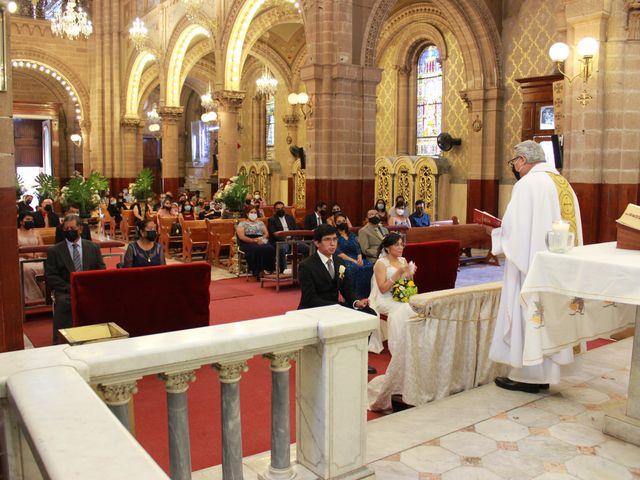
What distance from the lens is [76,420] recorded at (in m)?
1.74

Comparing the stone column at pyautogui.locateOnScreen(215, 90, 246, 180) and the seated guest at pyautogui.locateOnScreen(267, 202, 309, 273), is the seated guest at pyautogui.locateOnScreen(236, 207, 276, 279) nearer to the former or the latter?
the seated guest at pyautogui.locateOnScreen(267, 202, 309, 273)

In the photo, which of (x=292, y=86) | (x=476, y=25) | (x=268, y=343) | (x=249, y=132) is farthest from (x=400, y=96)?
(x=268, y=343)

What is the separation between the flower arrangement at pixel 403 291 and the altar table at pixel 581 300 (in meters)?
1.44

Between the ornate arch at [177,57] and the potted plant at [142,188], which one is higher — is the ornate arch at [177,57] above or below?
above

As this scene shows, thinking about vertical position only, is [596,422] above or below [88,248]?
below

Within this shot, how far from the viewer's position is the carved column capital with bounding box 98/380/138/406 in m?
2.55

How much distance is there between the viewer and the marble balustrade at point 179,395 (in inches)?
63.3

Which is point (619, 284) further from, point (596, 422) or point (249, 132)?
point (249, 132)

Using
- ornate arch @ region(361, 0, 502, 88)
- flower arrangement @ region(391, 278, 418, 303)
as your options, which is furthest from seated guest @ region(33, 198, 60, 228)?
flower arrangement @ region(391, 278, 418, 303)

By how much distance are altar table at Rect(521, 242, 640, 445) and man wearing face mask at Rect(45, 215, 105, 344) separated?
460cm

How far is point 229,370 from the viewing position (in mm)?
2828

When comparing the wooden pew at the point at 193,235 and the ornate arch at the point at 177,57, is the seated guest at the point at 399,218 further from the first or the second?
the ornate arch at the point at 177,57

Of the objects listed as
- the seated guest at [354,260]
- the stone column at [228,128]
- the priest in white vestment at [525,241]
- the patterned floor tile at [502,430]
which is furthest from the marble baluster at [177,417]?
the stone column at [228,128]

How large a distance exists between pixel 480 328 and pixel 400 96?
573 inches
